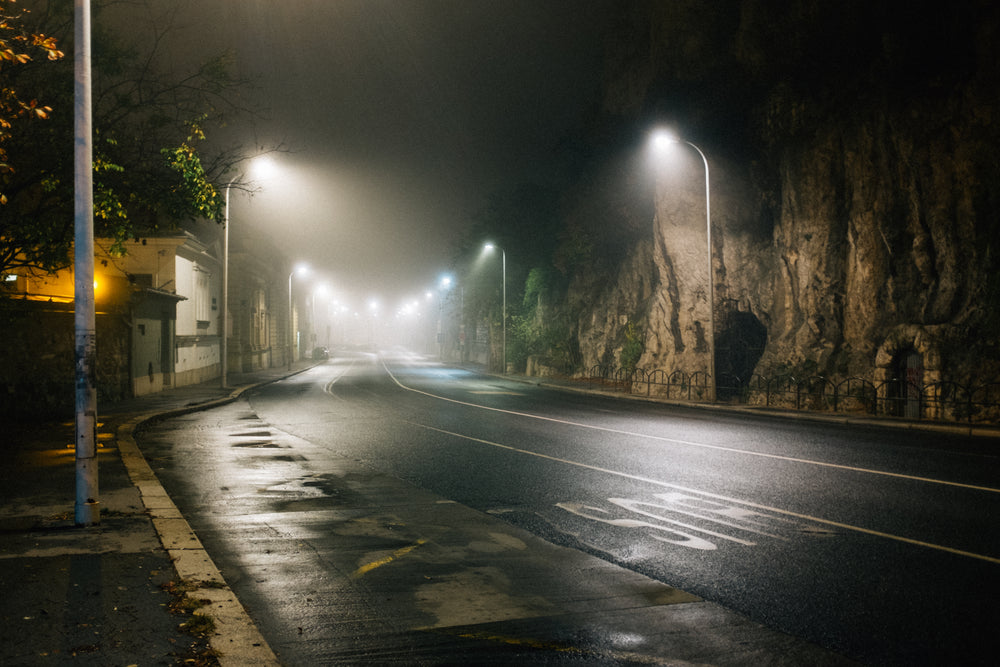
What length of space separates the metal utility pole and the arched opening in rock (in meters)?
26.4

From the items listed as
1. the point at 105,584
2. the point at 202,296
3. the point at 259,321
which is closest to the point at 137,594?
the point at 105,584

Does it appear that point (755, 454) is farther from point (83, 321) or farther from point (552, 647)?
point (83, 321)

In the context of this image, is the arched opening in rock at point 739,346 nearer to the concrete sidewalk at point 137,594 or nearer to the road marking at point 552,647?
the concrete sidewalk at point 137,594

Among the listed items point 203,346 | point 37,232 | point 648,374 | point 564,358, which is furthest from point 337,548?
point 564,358

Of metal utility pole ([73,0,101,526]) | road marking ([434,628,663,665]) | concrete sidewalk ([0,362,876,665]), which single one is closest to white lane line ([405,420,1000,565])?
concrete sidewalk ([0,362,876,665])

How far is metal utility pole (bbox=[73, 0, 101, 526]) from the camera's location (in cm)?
729

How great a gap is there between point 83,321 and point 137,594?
10.7 feet

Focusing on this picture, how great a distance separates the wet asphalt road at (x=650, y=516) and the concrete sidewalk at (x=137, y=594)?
27 cm

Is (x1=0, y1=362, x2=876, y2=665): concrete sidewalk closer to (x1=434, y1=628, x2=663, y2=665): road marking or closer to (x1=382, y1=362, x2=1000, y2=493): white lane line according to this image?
(x1=434, y1=628, x2=663, y2=665): road marking

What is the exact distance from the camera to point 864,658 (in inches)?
174

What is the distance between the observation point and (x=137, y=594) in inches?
210

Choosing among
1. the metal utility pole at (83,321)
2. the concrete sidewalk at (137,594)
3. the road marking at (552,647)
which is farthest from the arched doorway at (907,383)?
the metal utility pole at (83,321)

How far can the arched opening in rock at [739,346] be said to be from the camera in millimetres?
30688

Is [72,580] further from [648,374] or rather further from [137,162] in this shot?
[648,374]
